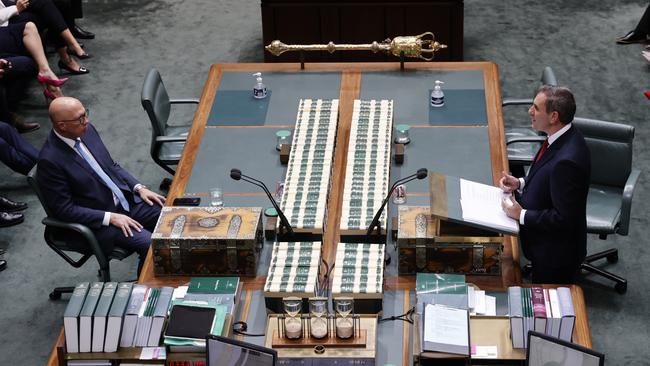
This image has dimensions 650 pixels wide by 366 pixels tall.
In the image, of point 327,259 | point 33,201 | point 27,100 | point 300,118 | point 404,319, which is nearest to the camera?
point 404,319

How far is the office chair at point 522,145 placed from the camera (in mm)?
7137

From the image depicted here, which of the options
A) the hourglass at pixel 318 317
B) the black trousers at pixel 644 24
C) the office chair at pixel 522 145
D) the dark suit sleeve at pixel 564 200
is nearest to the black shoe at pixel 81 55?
the office chair at pixel 522 145

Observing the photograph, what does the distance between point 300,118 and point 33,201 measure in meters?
2.56

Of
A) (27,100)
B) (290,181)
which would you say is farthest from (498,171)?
(27,100)

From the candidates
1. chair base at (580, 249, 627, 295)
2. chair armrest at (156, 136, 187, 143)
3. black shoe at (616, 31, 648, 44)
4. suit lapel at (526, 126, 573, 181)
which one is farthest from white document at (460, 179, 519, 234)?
black shoe at (616, 31, 648, 44)

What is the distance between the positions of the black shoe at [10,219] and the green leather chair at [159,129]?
1.21m

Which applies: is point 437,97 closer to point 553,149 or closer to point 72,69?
point 553,149

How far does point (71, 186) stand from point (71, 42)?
14.3 feet

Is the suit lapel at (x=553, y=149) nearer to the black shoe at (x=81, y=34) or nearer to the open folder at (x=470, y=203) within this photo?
the open folder at (x=470, y=203)

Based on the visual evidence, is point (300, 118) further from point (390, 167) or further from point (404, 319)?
point (404, 319)

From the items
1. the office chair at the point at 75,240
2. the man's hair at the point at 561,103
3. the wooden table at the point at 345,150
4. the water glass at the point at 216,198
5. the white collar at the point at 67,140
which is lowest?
the office chair at the point at 75,240

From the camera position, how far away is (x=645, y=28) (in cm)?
1018

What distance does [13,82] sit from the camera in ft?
30.3

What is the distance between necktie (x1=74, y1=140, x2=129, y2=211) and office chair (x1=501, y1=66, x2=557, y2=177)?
270cm
